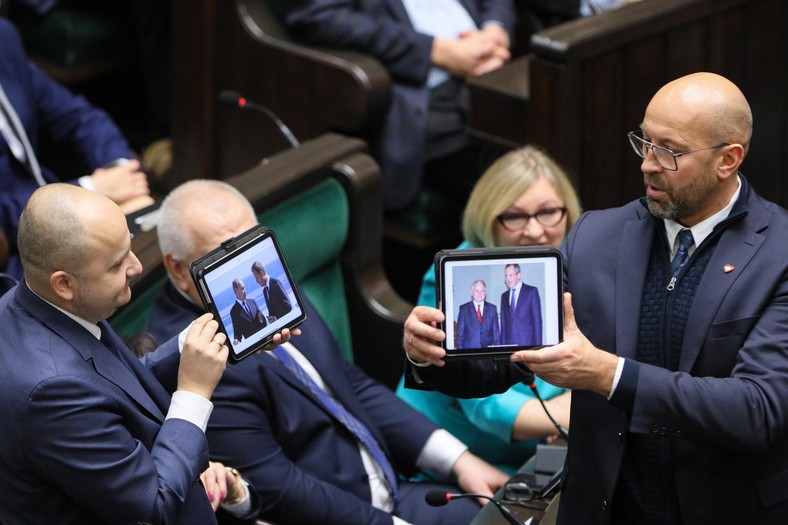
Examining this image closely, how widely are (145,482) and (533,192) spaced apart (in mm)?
1141

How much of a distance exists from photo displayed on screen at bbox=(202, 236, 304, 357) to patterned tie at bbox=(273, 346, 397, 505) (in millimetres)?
393

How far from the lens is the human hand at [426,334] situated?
1.75 m

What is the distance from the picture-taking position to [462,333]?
176 cm

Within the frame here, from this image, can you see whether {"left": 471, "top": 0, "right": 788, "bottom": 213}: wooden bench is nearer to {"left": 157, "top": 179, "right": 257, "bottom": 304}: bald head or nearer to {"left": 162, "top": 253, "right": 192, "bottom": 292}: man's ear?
{"left": 157, "top": 179, "right": 257, "bottom": 304}: bald head

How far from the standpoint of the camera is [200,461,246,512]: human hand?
197 cm

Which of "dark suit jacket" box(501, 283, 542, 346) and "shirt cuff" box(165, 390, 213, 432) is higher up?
"dark suit jacket" box(501, 283, 542, 346)

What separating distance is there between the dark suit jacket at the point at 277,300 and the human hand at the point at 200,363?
0.48ft

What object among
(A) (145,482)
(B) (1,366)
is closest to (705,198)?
(A) (145,482)

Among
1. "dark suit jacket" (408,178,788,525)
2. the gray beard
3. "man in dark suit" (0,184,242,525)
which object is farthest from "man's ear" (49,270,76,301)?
the gray beard

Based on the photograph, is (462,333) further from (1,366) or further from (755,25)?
(755,25)

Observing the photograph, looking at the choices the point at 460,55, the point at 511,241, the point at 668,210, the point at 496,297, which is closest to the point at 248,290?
the point at 496,297

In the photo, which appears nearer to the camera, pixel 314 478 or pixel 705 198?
pixel 705 198

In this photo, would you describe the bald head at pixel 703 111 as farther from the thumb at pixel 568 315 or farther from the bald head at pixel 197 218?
the bald head at pixel 197 218

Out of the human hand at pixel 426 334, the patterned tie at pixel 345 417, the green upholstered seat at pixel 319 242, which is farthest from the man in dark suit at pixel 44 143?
the human hand at pixel 426 334
